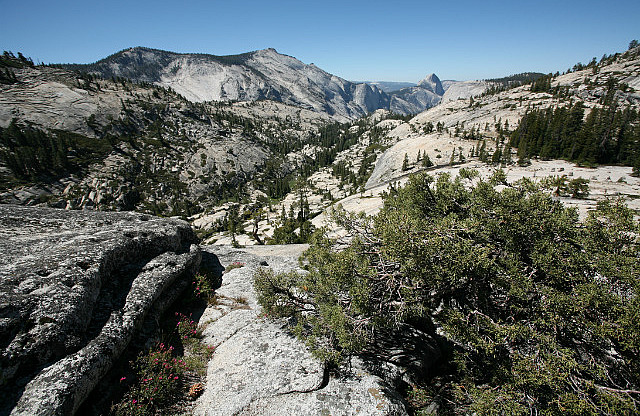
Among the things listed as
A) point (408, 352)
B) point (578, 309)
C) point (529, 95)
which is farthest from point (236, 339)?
point (529, 95)

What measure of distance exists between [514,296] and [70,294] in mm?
15062

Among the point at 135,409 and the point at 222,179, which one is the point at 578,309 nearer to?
the point at 135,409

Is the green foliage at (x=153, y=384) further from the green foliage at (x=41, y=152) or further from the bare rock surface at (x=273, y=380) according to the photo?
the green foliage at (x=41, y=152)

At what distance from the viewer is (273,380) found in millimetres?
9125

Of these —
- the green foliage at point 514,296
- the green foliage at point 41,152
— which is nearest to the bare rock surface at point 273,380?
the green foliage at point 514,296

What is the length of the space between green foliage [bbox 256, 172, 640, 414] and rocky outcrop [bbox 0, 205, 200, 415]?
17.5 ft

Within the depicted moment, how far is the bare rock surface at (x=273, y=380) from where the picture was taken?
26.9 feet

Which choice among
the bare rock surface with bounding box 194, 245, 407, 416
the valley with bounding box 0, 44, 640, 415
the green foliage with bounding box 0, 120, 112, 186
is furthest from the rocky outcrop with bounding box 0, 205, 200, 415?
the green foliage with bounding box 0, 120, 112, 186

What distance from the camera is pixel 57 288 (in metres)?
8.62

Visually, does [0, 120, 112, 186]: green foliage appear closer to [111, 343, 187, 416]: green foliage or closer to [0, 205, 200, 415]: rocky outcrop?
[0, 205, 200, 415]: rocky outcrop

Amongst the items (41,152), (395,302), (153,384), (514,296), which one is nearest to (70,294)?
(153,384)

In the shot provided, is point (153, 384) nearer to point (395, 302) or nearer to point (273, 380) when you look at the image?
point (273, 380)

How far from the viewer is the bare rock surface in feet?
26.9

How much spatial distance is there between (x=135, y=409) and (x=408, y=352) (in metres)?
10.7
